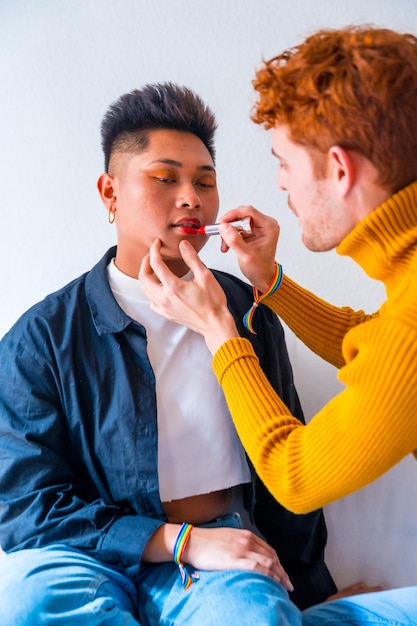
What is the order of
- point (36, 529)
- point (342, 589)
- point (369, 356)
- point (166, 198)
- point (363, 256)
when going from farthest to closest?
1. point (342, 589)
2. point (166, 198)
3. point (36, 529)
4. point (363, 256)
5. point (369, 356)

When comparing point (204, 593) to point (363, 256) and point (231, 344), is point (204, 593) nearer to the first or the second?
point (231, 344)

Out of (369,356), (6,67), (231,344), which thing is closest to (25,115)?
(6,67)

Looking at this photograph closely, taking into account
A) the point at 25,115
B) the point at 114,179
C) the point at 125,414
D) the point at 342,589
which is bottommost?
the point at 342,589

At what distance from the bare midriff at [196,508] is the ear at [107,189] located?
0.61m

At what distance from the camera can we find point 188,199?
1.34 m

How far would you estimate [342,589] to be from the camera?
1.55 meters

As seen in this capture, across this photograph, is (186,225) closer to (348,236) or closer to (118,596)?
(348,236)

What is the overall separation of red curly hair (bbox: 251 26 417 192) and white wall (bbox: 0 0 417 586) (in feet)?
2.18

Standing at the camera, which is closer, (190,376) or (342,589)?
(190,376)

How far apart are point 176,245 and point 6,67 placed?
666 mm

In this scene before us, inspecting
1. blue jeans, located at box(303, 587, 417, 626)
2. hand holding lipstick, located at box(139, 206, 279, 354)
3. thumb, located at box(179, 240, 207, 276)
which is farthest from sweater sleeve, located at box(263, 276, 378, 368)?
blue jeans, located at box(303, 587, 417, 626)

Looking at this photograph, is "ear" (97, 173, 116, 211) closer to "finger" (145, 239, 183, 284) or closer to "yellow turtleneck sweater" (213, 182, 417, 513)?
"finger" (145, 239, 183, 284)

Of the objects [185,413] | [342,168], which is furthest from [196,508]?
[342,168]

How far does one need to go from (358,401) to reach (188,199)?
581mm
